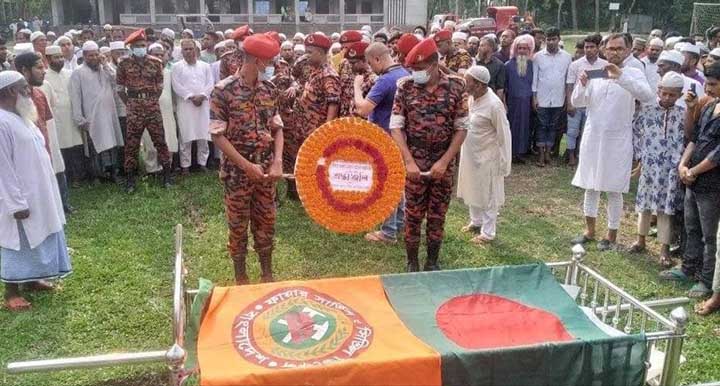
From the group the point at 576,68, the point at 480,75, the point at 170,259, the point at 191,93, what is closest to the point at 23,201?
the point at 170,259

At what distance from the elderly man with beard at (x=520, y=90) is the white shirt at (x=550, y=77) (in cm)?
12

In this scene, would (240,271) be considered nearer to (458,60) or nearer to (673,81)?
(673,81)

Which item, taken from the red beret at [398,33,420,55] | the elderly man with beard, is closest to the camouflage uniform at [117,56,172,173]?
the red beret at [398,33,420,55]

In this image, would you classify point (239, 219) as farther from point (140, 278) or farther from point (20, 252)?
point (20, 252)

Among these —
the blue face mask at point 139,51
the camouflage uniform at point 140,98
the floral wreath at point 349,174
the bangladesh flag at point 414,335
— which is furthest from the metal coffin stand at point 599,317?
the blue face mask at point 139,51

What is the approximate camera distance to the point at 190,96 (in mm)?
8531

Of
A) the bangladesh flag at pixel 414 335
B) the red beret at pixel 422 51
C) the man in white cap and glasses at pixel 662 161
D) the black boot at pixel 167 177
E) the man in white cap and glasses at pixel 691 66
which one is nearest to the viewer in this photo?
the bangladesh flag at pixel 414 335

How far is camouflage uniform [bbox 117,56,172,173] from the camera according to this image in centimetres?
775

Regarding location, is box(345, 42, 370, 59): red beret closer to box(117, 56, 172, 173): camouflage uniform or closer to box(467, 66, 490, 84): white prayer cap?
box(467, 66, 490, 84): white prayer cap

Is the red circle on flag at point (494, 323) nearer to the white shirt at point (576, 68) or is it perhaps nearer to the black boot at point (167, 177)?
the black boot at point (167, 177)

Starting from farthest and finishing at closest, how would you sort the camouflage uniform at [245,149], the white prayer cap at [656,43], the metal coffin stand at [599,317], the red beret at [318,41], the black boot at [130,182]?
1. the white prayer cap at [656,43]
2. the black boot at [130,182]
3. the red beret at [318,41]
4. the camouflage uniform at [245,149]
5. the metal coffin stand at [599,317]

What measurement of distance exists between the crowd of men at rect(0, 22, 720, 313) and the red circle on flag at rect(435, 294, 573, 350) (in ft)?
5.05

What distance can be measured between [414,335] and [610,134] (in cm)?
360

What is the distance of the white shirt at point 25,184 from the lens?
A: 457cm
